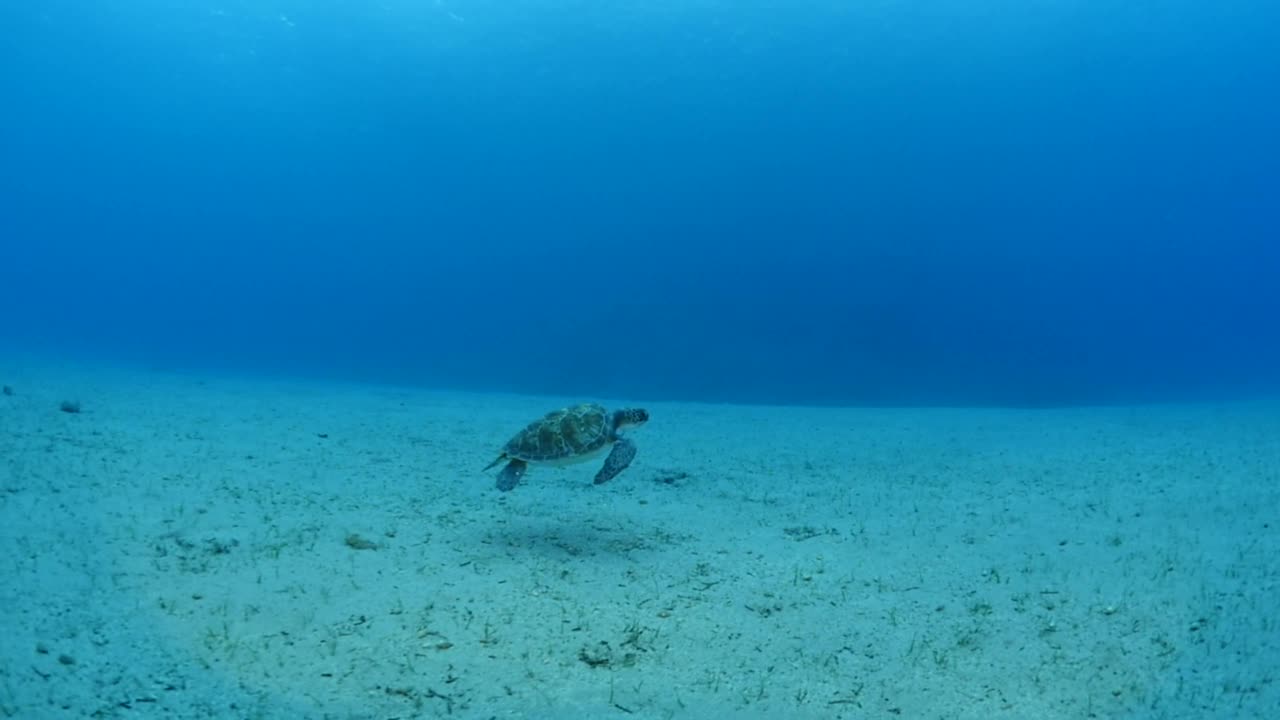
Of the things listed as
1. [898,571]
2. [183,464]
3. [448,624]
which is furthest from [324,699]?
[183,464]

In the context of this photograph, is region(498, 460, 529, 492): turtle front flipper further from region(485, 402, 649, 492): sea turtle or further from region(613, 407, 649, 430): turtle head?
region(613, 407, 649, 430): turtle head

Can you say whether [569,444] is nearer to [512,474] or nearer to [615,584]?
[512,474]

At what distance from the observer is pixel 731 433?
1438cm

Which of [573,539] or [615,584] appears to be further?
[573,539]

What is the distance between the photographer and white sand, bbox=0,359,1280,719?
3996 millimetres

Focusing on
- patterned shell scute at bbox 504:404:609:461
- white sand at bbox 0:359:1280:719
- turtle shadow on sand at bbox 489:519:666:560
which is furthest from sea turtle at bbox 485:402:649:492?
white sand at bbox 0:359:1280:719

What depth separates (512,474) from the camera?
6883mm

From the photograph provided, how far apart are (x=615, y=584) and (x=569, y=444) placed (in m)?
1.48

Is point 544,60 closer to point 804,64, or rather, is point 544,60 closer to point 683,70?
point 683,70

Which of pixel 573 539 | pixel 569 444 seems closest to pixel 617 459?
pixel 569 444

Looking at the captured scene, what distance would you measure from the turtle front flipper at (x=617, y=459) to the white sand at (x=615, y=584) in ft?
2.29

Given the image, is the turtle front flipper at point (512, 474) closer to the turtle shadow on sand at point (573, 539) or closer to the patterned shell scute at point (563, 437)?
the patterned shell scute at point (563, 437)

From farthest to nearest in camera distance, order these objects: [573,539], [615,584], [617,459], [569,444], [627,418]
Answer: [627,418]
[573,539]
[617,459]
[569,444]
[615,584]

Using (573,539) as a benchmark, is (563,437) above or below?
above
